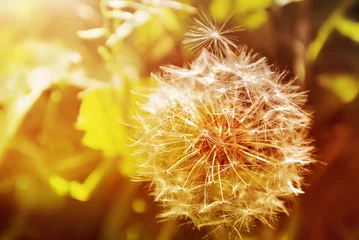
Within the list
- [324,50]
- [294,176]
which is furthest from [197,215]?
[324,50]

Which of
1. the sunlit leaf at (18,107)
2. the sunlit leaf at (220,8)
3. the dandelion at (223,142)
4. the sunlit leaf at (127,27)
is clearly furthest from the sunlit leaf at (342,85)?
the sunlit leaf at (18,107)

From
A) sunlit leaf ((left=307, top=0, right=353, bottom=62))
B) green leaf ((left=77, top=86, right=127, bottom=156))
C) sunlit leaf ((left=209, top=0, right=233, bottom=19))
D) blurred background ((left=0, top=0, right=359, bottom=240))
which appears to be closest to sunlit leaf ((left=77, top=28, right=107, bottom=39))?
blurred background ((left=0, top=0, right=359, bottom=240))

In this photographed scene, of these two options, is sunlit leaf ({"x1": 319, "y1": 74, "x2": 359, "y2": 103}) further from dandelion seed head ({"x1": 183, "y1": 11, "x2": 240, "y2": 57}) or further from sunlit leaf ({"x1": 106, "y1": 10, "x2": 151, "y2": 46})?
sunlit leaf ({"x1": 106, "y1": 10, "x2": 151, "y2": 46})

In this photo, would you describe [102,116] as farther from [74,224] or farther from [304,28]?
[304,28]

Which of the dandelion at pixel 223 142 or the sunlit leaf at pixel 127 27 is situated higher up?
the sunlit leaf at pixel 127 27

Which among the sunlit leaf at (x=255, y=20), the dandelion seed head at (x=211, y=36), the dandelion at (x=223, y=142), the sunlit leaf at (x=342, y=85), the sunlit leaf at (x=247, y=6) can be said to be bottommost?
the dandelion at (x=223, y=142)

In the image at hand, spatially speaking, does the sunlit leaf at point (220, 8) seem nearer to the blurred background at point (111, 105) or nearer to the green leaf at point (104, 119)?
the blurred background at point (111, 105)

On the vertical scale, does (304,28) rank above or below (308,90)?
above

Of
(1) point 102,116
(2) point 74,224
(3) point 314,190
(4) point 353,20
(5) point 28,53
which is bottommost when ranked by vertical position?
(2) point 74,224
